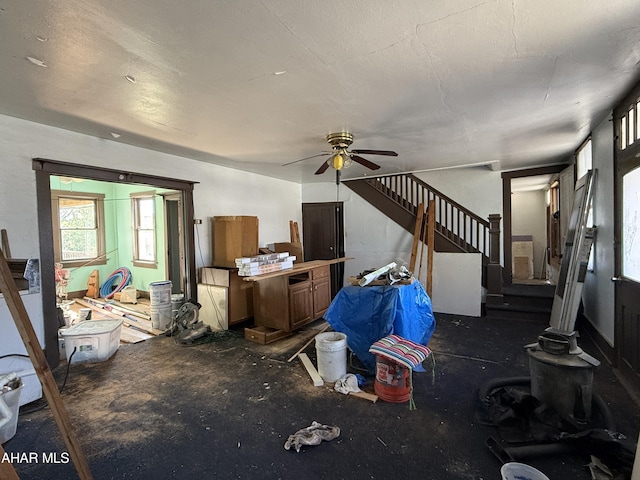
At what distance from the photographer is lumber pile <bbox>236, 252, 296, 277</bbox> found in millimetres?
3703

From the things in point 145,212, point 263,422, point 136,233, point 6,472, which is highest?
point 145,212

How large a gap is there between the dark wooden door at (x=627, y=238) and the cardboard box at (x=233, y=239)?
14.0 ft

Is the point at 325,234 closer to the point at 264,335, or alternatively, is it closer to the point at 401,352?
the point at 264,335

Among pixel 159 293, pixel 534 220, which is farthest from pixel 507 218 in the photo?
pixel 159 293

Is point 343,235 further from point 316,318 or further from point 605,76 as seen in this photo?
point 605,76

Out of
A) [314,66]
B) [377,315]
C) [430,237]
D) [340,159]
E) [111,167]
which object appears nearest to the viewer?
[314,66]

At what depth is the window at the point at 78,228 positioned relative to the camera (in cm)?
637

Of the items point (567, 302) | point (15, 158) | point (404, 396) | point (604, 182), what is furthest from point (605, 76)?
point (15, 158)

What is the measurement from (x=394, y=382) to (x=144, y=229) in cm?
591

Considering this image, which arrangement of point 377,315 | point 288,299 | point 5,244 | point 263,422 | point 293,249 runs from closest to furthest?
point 263,422
point 5,244
point 377,315
point 288,299
point 293,249

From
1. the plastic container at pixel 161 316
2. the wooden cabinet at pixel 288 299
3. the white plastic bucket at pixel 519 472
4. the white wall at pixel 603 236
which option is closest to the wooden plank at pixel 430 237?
the wooden cabinet at pixel 288 299

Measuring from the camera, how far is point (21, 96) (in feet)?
7.93

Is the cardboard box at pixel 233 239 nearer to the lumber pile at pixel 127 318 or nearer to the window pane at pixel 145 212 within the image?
the lumber pile at pixel 127 318

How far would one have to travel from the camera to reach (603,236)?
319 centimetres
